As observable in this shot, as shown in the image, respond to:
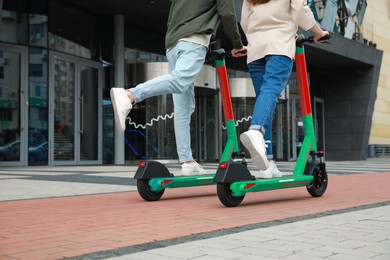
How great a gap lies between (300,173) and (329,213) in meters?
0.95

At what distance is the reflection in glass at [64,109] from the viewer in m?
13.6

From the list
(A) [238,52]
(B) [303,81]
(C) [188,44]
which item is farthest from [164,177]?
(B) [303,81]

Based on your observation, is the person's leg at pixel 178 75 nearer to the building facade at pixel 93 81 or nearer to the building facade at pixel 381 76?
the building facade at pixel 93 81

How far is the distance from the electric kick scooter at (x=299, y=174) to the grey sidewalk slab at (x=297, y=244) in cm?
72

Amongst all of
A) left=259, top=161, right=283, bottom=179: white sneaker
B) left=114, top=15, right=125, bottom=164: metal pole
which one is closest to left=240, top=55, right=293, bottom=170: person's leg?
left=259, top=161, right=283, bottom=179: white sneaker

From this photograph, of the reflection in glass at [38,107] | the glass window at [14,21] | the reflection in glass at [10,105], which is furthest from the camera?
the reflection in glass at [38,107]

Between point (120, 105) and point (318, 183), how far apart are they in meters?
2.07

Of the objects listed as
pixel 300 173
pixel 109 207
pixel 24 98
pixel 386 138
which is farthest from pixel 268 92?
pixel 386 138

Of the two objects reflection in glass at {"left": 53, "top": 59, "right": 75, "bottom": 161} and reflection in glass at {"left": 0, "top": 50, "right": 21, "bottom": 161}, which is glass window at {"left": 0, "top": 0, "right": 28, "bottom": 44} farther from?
reflection in glass at {"left": 53, "top": 59, "right": 75, "bottom": 161}

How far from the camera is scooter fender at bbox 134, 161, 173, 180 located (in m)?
4.21

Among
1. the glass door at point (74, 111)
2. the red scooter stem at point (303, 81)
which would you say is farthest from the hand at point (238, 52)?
the glass door at point (74, 111)

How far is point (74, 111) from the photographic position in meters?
14.0

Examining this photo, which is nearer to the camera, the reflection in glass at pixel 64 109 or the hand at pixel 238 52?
the hand at pixel 238 52

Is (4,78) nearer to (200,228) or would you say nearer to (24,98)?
(24,98)
